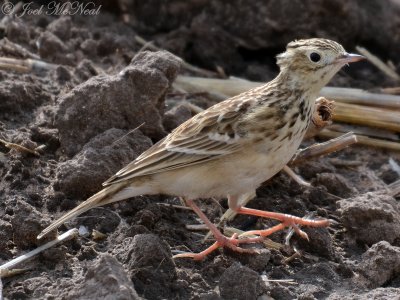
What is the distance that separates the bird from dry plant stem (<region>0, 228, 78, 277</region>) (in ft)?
0.34

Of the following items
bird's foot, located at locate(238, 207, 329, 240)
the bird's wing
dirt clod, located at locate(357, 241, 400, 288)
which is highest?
the bird's wing

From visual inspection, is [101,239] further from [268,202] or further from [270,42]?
[270,42]

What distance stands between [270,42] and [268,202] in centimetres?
285

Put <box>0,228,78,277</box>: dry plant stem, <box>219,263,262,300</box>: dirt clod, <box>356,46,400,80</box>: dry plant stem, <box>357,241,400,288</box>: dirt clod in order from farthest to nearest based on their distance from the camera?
<box>356,46,400,80</box>: dry plant stem → <box>357,241,400,288</box>: dirt clod → <box>0,228,78,277</box>: dry plant stem → <box>219,263,262,300</box>: dirt clod

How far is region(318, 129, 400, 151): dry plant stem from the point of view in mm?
7789

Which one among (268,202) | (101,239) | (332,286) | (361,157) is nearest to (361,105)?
(361,157)

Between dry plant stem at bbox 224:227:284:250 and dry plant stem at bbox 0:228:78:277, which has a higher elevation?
dry plant stem at bbox 0:228:78:277

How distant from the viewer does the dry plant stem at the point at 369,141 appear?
7789mm

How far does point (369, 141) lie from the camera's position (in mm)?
7820

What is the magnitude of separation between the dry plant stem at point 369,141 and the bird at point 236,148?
5.35ft

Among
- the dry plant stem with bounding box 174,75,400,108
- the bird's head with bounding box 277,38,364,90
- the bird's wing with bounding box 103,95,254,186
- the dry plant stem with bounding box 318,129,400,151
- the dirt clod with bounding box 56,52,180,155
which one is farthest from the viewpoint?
the dry plant stem with bounding box 174,75,400,108

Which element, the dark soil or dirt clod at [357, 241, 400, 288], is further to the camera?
dirt clod at [357, 241, 400, 288]

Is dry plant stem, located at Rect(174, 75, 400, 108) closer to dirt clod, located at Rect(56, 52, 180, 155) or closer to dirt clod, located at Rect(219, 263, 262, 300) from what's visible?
dirt clod, located at Rect(56, 52, 180, 155)

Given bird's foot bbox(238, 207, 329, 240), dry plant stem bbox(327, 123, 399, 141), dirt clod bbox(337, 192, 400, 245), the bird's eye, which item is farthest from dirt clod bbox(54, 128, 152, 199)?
dry plant stem bbox(327, 123, 399, 141)
